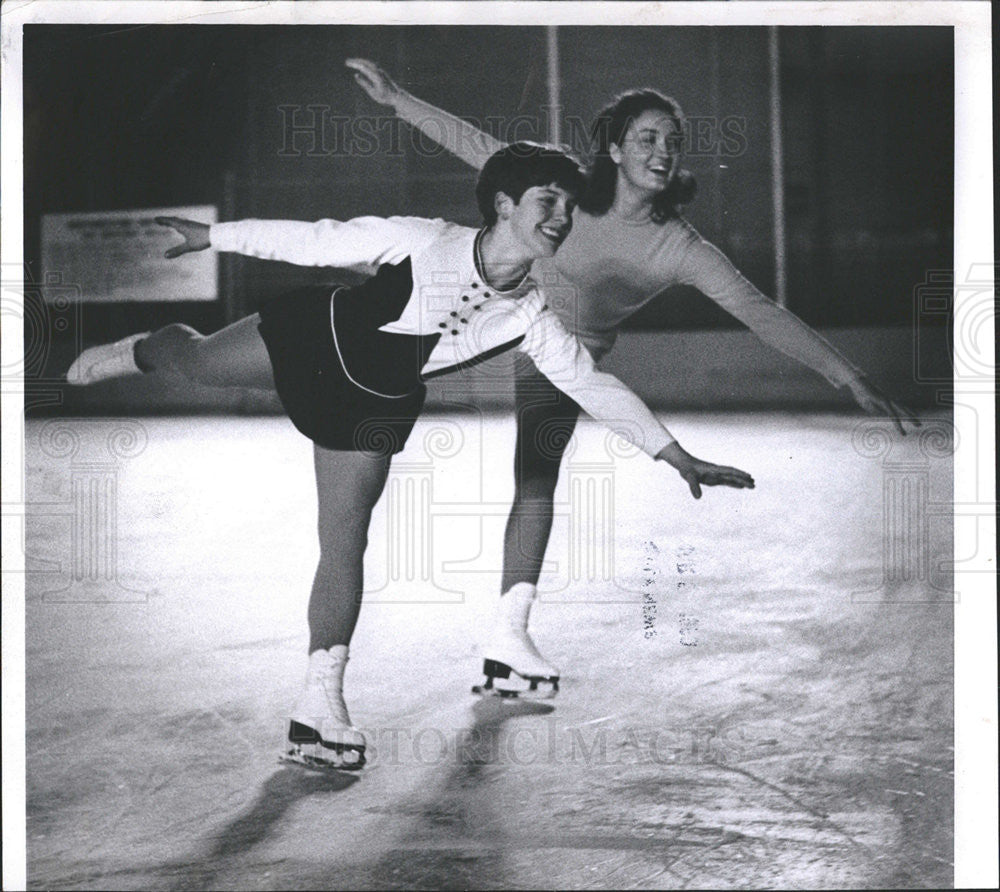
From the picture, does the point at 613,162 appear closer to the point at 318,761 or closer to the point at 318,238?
the point at 318,238

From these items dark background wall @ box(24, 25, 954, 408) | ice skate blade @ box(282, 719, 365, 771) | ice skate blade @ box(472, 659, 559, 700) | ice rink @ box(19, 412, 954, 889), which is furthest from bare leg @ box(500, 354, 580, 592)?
ice skate blade @ box(282, 719, 365, 771)

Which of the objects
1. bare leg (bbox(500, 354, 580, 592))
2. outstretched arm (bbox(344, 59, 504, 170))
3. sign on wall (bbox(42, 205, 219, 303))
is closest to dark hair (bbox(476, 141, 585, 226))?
outstretched arm (bbox(344, 59, 504, 170))

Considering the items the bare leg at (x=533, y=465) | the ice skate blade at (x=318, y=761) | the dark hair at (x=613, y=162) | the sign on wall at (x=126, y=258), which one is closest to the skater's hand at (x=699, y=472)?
the bare leg at (x=533, y=465)

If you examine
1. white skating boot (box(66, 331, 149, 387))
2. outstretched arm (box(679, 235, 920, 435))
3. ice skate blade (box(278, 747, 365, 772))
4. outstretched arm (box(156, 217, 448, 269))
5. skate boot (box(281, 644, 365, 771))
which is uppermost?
outstretched arm (box(156, 217, 448, 269))

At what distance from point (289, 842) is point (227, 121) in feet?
6.05

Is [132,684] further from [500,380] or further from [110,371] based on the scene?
[500,380]

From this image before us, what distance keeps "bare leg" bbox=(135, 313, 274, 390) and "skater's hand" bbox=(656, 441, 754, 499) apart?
3.48 feet

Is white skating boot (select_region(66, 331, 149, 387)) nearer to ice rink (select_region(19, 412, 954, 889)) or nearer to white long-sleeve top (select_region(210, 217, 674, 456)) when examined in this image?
ice rink (select_region(19, 412, 954, 889))

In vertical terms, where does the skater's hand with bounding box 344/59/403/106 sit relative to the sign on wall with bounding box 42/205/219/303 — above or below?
above

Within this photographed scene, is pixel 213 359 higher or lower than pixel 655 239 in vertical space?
lower

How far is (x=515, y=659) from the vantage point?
3.50 metres

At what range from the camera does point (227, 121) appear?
345cm

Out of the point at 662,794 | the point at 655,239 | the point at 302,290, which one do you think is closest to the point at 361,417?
the point at 302,290

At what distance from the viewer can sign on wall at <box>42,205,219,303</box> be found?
343cm
